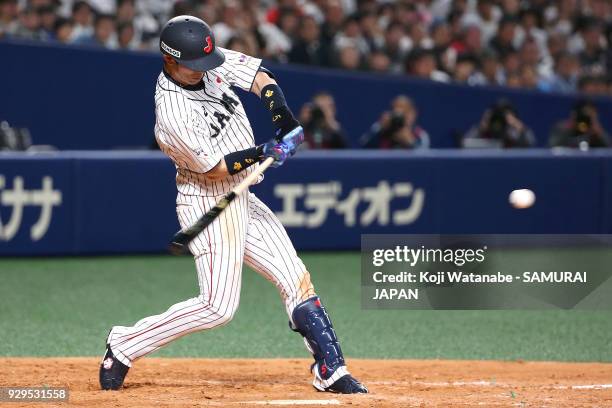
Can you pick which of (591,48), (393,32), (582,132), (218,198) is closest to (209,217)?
(218,198)

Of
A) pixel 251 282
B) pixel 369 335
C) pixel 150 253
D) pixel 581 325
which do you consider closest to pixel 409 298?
pixel 369 335

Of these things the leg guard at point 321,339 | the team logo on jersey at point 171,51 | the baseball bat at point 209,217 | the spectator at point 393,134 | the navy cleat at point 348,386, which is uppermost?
the team logo on jersey at point 171,51

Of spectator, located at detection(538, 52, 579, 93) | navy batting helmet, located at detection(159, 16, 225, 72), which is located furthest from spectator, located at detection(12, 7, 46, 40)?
navy batting helmet, located at detection(159, 16, 225, 72)

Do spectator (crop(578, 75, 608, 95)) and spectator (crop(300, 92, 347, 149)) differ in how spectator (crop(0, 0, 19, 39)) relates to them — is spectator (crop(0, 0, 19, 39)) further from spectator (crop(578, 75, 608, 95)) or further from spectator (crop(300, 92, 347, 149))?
spectator (crop(578, 75, 608, 95))

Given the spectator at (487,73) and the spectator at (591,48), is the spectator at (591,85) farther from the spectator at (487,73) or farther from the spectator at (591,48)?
the spectator at (487,73)

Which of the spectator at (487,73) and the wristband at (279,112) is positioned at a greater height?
the wristband at (279,112)

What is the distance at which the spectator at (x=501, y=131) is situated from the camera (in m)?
11.5

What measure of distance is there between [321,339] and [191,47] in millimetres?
1441

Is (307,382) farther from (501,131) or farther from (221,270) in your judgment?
(501,131)

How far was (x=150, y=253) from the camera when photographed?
389 inches

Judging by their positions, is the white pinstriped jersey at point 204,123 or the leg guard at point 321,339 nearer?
the white pinstriped jersey at point 204,123

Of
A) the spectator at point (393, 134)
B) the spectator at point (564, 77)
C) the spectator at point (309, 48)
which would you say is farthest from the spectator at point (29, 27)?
the spectator at point (564, 77)

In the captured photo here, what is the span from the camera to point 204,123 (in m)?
5.08

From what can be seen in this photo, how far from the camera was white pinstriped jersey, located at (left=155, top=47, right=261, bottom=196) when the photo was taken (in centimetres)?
496
